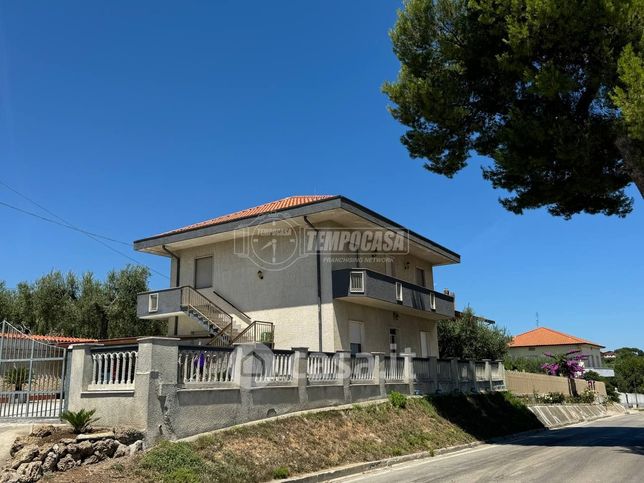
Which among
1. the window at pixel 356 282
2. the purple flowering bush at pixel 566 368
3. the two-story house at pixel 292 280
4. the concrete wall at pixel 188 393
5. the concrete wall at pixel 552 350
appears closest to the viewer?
the concrete wall at pixel 188 393

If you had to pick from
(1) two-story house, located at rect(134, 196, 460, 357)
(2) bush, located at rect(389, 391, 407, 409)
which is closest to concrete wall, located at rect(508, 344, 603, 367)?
(1) two-story house, located at rect(134, 196, 460, 357)

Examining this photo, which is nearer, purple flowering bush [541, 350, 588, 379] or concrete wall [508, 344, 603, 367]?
purple flowering bush [541, 350, 588, 379]

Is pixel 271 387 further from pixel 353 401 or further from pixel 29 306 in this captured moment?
pixel 29 306

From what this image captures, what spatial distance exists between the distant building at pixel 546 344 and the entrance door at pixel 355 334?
178 ft

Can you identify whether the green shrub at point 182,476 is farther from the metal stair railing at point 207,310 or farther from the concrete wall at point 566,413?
the concrete wall at point 566,413

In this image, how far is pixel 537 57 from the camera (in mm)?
14484

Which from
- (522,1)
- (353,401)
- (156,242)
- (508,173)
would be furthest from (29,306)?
(522,1)

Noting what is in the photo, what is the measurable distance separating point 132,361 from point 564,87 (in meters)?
11.7

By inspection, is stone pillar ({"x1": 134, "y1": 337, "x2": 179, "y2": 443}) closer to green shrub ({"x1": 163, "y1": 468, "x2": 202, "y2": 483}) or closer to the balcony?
green shrub ({"x1": 163, "y1": 468, "x2": 202, "y2": 483})

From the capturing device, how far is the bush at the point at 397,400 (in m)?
16.5

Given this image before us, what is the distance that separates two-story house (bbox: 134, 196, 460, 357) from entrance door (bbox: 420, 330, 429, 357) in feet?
7.84

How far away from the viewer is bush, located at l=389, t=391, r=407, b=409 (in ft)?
54.1

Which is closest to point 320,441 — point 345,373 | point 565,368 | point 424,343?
point 345,373

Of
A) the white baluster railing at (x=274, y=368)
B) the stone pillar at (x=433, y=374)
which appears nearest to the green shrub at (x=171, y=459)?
the white baluster railing at (x=274, y=368)
